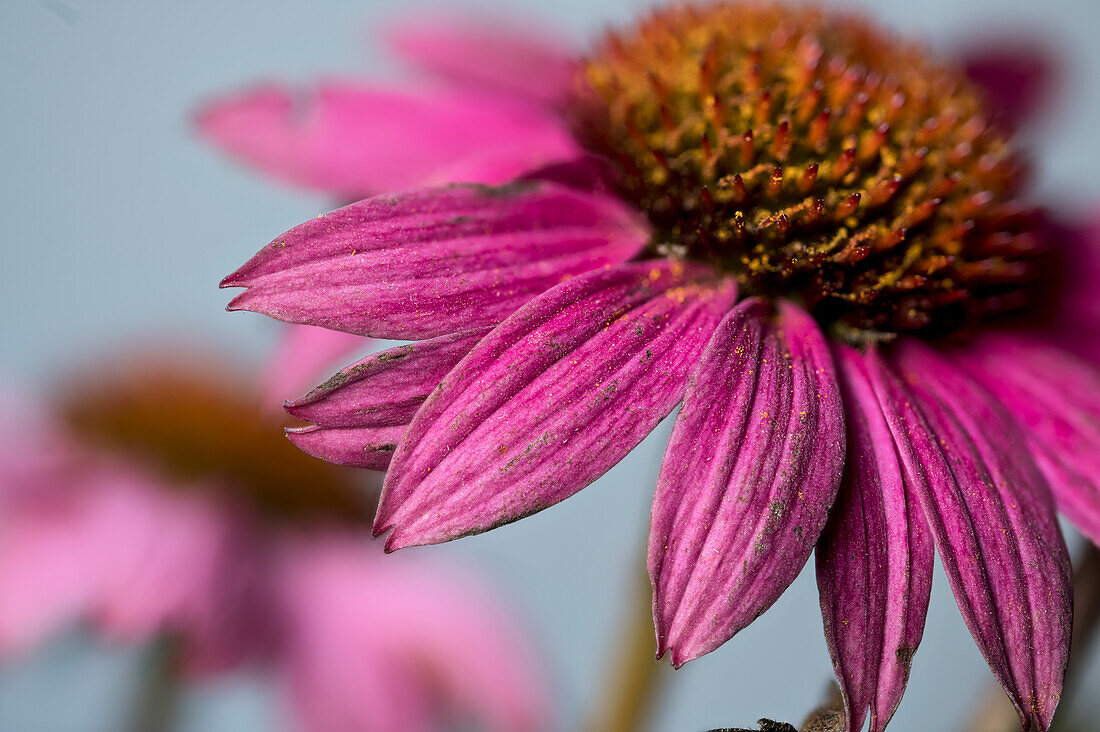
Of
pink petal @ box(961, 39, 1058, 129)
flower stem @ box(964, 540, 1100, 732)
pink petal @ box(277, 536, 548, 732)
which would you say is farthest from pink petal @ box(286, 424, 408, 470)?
pink petal @ box(961, 39, 1058, 129)

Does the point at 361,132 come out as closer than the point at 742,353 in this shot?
No

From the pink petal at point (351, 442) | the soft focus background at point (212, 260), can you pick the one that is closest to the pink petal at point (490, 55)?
the soft focus background at point (212, 260)

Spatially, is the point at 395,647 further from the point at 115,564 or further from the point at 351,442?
the point at 351,442

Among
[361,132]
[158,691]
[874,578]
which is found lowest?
[158,691]

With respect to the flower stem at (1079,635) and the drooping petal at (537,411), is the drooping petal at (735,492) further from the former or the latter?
the flower stem at (1079,635)

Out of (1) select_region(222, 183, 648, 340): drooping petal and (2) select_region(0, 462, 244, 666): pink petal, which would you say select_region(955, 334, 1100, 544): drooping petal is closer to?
(1) select_region(222, 183, 648, 340): drooping petal

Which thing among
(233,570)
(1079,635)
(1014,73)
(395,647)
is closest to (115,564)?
(233,570)

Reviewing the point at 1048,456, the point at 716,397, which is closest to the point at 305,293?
the point at 716,397
